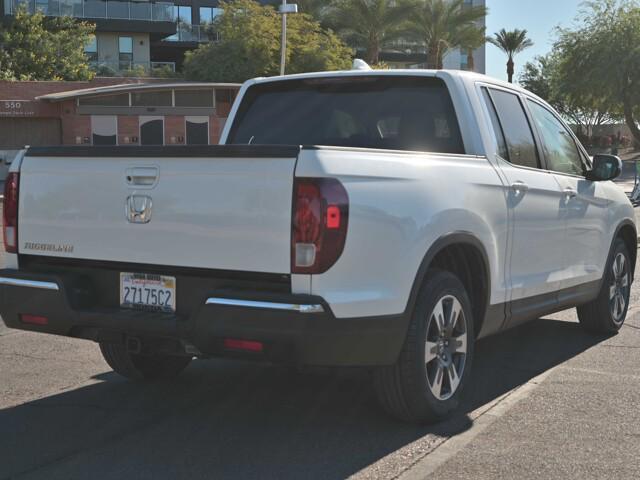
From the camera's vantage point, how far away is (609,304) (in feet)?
23.8

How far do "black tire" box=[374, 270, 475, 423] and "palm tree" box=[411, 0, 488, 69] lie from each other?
43.5 m

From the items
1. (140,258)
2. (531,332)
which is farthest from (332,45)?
(140,258)

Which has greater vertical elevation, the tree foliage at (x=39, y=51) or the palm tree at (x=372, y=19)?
the palm tree at (x=372, y=19)

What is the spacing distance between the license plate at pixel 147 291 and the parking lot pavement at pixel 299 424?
26.1 inches

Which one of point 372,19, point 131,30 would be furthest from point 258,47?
point 131,30

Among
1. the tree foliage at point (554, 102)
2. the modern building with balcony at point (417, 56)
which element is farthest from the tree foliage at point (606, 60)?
the tree foliage at point (554, 102)

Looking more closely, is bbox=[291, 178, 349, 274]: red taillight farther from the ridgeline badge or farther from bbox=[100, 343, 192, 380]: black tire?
bbox=[100, 343, 192, 380]: black tire

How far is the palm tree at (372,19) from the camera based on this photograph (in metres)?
46.5

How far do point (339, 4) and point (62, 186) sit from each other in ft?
147

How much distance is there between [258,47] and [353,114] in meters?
40.1

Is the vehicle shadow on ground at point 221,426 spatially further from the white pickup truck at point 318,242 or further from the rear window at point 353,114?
the rear window at point 353,114

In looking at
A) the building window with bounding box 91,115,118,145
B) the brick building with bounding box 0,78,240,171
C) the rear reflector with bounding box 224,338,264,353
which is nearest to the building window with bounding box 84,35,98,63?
the brick building with bounding box 0,78,240,171

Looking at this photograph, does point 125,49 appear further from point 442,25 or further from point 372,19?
point 442,25

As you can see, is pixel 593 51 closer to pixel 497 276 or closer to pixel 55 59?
pixel 55 59
